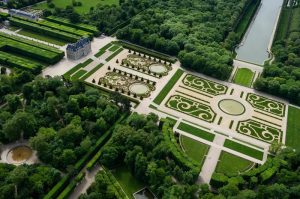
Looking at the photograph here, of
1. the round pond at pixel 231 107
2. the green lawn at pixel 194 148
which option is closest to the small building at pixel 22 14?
the round pond at pixel 231 107

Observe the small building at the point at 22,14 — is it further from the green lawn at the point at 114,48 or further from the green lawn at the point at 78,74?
the green lawn at the point at 78,74

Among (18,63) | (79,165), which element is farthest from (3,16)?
(79,165)

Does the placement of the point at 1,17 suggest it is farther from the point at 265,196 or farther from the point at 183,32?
the point at 265,196

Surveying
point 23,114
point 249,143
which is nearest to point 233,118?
point 249,143

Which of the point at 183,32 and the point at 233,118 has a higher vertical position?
the point at 183,32

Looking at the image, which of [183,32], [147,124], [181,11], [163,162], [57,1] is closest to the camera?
[163,162]

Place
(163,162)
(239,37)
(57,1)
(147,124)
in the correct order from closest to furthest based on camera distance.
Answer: (163,162) → (147,124) → (239,37) → (57,1)

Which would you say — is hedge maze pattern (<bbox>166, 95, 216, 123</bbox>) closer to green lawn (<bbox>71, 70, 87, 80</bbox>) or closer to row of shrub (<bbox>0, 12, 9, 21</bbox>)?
green lawn (<bbox>71, 70, 87, 80</bbox>)

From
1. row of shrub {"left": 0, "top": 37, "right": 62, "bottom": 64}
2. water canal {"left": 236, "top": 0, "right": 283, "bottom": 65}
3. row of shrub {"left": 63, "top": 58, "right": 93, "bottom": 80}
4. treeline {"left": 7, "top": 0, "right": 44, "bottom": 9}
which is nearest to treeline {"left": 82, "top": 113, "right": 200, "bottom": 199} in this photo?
row of shrub {"left": 63, "top": 58, "right": 93, "bottom": 80}
